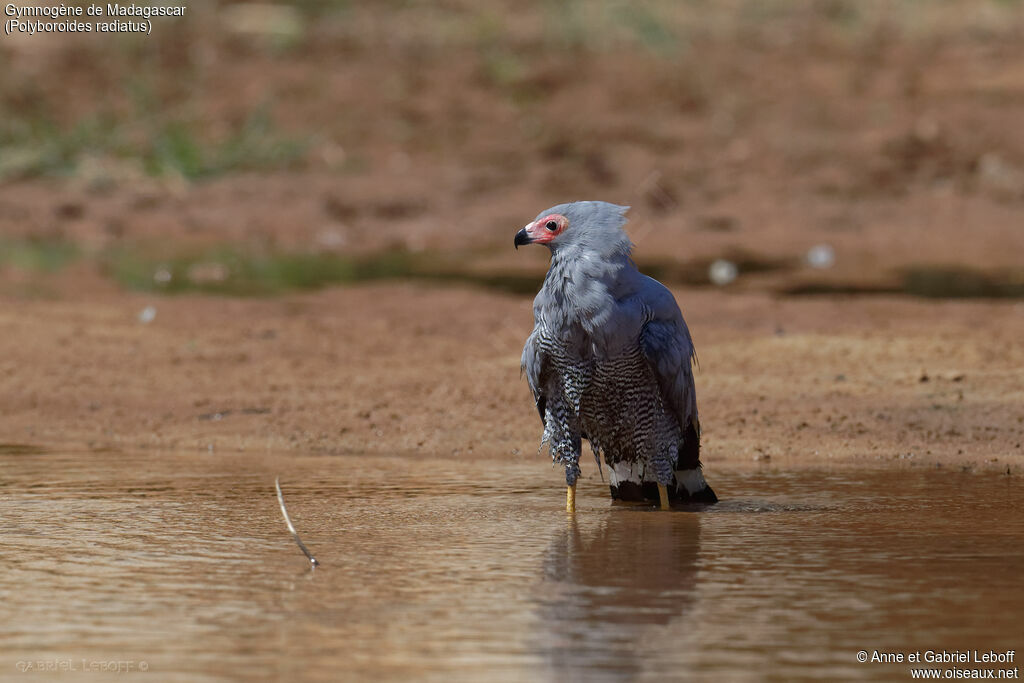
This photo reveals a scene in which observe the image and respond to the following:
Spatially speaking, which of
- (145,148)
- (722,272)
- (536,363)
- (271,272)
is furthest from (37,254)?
(536,363)

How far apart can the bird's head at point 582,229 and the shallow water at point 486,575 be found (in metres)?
1.07

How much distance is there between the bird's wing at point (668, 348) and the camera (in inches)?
233

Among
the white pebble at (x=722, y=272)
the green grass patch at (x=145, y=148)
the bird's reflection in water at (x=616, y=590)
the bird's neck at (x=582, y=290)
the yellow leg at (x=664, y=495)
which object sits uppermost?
the green grass patch at (x=145, y=148)

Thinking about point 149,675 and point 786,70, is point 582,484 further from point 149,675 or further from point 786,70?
point 786,70

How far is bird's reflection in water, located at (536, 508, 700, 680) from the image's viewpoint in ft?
13.6

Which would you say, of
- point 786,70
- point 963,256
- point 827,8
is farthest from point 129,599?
point 827,8

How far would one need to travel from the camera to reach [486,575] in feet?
16.4

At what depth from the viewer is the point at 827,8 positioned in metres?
22.9

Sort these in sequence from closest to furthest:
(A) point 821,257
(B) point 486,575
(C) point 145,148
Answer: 1. (B) point 486,575
2. (A) point 821,257
3. (C) point 145,148

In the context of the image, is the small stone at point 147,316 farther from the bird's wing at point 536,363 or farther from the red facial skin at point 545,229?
the red facial skin at point 545,229

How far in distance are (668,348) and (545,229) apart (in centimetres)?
66

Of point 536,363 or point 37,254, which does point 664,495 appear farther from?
point 37,254

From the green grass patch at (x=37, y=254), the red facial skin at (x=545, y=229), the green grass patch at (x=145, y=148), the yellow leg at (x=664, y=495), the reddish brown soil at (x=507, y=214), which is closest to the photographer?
the red facial skin at (x=545, y=229)

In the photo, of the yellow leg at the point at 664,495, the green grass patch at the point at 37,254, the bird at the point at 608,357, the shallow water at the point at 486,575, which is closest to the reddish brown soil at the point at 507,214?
the green grass patch at the point at 37,254
